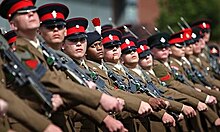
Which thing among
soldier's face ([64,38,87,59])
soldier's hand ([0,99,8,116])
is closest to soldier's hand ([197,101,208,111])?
soldier's face ([64,38,87,59])

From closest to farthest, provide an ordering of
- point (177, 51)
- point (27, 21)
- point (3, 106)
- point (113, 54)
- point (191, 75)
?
point (3, 106)
point (27, 21)
point (113, 54)
point (191, 75)
point (177, 51)

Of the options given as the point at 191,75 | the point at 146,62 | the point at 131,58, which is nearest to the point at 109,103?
the point at 131,58

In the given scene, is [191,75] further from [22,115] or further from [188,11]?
[188,11]

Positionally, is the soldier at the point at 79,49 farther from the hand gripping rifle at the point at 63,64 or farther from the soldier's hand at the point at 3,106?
the soldier's hand at the point at 3,106

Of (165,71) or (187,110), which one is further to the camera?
(165,71)

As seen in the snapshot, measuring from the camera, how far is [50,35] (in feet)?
23.0

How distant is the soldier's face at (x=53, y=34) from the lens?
6992 mm

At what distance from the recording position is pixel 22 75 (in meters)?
5.82

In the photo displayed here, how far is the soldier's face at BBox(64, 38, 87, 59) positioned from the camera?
761 centimetres

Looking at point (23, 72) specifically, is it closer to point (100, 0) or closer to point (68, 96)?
point (68, 96)

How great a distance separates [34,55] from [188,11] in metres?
25.9

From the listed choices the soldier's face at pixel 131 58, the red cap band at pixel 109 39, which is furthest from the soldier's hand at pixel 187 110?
the red cap band at pixel 109 39

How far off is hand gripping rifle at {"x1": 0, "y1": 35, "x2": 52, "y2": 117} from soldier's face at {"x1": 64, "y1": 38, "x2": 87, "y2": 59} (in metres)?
1.61

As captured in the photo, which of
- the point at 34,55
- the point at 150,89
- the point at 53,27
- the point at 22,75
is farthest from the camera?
the point at 150,89
